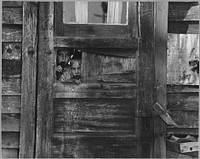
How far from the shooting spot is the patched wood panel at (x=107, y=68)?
2.47 metres

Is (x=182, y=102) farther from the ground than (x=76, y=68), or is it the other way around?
(x=76, y=68)

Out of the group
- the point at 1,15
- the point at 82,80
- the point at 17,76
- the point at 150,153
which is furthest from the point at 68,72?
the point at 150,153

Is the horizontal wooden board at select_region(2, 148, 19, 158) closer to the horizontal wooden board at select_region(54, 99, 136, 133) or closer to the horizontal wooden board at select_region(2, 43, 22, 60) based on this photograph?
the horizontal wooden board at select_region(54, 99, 136, 133)

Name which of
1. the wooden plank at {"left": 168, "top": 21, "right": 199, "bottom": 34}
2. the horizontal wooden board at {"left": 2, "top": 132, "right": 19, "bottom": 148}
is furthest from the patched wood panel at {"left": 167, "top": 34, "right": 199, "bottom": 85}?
the horizontal wooden board at {"left": 2, "top": 132, "right": 19, "bottom": 148}

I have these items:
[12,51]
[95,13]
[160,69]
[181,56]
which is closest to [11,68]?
[12,51]

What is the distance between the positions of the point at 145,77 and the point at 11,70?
110 centimetres

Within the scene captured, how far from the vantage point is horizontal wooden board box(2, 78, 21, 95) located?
243cm

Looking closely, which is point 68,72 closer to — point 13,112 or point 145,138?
point 13,112

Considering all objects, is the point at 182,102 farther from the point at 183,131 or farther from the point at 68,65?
the point at 68,65

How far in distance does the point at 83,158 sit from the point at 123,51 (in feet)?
3.10

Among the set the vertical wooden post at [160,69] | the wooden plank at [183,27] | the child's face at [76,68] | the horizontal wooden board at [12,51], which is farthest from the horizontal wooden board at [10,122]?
the wooden plank at [183,27]

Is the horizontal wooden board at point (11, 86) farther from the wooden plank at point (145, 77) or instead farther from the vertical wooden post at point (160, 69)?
the vertical wooden post at point (160, 69)

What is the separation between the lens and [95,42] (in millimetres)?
2432

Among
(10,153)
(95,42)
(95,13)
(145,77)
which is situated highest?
(95,13)
